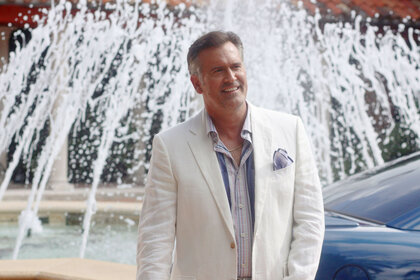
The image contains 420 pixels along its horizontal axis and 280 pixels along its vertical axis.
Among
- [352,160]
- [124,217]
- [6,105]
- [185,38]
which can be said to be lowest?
[124,217]

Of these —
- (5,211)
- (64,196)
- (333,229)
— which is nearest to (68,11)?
(64,196)

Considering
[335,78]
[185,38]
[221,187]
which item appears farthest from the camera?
[335,78]

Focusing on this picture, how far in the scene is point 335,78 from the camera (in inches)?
458

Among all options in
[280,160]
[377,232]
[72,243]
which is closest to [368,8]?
[72,243]

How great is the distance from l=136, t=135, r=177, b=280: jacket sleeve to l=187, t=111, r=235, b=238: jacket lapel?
0.10m

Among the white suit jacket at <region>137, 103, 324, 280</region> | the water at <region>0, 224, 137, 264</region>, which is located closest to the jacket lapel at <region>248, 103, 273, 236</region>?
the white suit jacket at <region>137, 103, 324, 280</region>

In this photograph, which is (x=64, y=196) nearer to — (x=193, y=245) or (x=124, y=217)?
(x=124, y=217)

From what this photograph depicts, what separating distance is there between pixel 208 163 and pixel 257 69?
7868 millimetres

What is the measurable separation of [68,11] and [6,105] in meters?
2.12

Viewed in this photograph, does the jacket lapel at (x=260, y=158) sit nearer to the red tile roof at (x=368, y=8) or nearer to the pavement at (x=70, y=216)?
the pavement at (x=70, y=216)

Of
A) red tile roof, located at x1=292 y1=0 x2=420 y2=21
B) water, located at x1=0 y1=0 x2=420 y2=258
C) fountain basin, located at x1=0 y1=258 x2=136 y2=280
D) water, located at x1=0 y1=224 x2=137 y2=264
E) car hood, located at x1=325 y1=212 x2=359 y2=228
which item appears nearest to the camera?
car hood, located at x1=325 y1=212 x2=359 y2=228

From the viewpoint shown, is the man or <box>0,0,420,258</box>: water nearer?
the man

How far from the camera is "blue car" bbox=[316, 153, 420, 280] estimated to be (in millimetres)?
2701

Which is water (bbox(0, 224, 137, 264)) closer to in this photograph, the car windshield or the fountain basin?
the fountain basin
